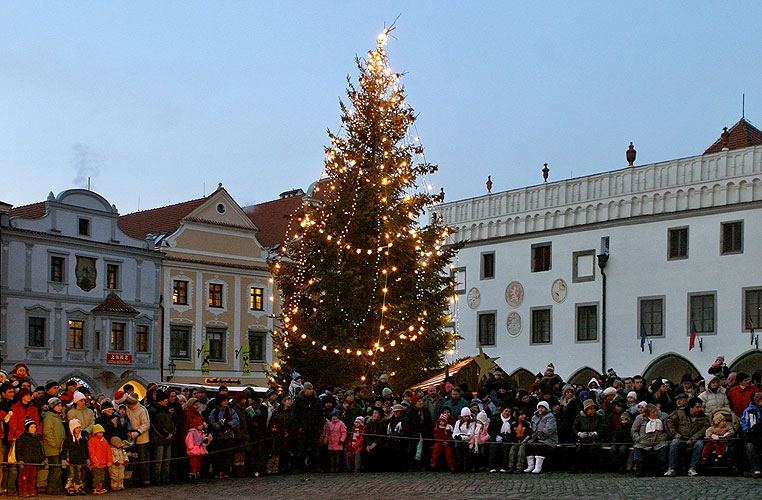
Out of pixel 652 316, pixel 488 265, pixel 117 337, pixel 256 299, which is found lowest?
pixel 117 337

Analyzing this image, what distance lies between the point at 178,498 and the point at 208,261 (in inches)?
1385

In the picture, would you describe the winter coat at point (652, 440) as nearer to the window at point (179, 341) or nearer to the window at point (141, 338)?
the window at point (141, 338)

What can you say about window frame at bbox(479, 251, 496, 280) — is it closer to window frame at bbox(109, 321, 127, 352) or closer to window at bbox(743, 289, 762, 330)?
window at bbox(743, 289, 762, 330)

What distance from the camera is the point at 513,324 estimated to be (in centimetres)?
4603

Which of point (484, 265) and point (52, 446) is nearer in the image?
point (52, 446)

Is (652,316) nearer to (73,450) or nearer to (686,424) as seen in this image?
(686,424)

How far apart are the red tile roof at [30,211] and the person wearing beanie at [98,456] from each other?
1195 inches

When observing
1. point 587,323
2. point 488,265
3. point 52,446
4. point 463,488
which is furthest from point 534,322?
point 52,446

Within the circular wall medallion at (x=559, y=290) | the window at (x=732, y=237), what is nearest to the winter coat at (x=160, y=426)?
the window at (x=732, y=237)

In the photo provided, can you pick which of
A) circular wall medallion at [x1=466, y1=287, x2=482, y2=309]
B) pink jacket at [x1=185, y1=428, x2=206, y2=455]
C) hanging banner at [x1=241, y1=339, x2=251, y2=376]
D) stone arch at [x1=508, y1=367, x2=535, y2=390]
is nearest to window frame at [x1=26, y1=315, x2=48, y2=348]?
hanging banner at [x1=241, y1=339, x2=251, y2=376]

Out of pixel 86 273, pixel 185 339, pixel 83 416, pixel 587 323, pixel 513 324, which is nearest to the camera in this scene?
pixel 83 416

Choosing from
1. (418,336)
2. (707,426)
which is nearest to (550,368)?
(418,336)

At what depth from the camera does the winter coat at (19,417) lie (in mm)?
16625

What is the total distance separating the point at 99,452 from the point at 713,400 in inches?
383
